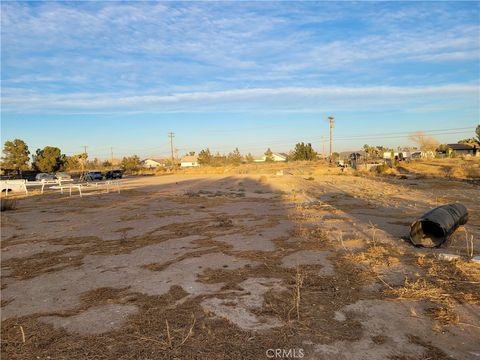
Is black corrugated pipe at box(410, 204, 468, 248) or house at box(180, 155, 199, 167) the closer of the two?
black corrugated pipe at box(410, 204, 468, 248)

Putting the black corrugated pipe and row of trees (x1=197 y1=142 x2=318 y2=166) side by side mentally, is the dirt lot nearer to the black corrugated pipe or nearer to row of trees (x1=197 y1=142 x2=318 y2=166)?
the black corrugated pipe

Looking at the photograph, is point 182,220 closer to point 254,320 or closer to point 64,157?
point 254,320

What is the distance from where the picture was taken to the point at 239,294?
5434 mm

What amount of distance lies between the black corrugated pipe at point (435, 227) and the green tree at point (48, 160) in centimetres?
6084

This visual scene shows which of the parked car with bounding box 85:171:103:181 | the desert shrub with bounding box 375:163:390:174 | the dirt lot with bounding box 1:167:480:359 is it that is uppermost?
the desert shrub with bounding box 375:163:390:174

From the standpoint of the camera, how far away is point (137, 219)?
13.1 meters

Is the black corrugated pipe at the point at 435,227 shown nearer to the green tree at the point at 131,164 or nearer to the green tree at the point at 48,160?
the green tree at the point at 48,160

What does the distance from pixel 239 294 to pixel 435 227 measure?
5729 mm

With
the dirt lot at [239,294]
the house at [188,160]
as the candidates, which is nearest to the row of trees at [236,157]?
the house at [188,160]

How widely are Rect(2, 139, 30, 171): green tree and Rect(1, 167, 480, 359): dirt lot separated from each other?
53.6 m

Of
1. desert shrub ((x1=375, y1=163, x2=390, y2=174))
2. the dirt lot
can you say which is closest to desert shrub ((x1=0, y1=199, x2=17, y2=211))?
the dirt lot

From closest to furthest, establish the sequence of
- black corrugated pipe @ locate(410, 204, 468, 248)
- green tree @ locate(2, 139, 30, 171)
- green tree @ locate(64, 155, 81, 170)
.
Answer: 1. black corrugated pipe @ locate(410, 204, 468, 248)
2. green tree @ locate(2, 139, 30, 171)
3. green tree @ locate(64, 155, 81, 170)

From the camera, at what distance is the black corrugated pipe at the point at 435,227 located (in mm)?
7947

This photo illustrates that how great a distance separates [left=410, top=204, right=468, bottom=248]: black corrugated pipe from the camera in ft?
26.1
